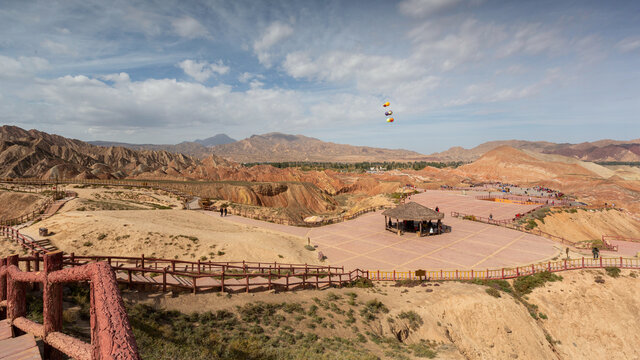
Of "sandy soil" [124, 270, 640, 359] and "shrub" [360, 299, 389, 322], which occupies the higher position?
"shrub" [360, 299, 389, 322]

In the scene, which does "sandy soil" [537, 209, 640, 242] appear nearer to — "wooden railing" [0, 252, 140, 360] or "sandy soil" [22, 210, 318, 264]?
"sandy soil" [22, 210, 318, 264]

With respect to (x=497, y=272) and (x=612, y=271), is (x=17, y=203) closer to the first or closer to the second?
(x=497, y=272)

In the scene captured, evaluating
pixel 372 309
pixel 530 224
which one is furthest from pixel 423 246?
pixel 530 224

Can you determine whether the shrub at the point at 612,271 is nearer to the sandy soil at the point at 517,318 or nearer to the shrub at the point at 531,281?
the sandy soil at the point at 517,318

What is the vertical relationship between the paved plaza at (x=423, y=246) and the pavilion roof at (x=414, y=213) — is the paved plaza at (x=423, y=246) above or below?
below

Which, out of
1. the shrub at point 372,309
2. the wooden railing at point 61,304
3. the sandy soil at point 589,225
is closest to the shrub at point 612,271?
the sandy soil at point 589,225

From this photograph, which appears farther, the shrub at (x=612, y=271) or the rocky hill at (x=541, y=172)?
the rocky hill at (x=541, y=172)

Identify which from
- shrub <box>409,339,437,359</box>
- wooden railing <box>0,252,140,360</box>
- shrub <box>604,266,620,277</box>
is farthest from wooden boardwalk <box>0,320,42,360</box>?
shrub <box>604,266,620,277</box>
